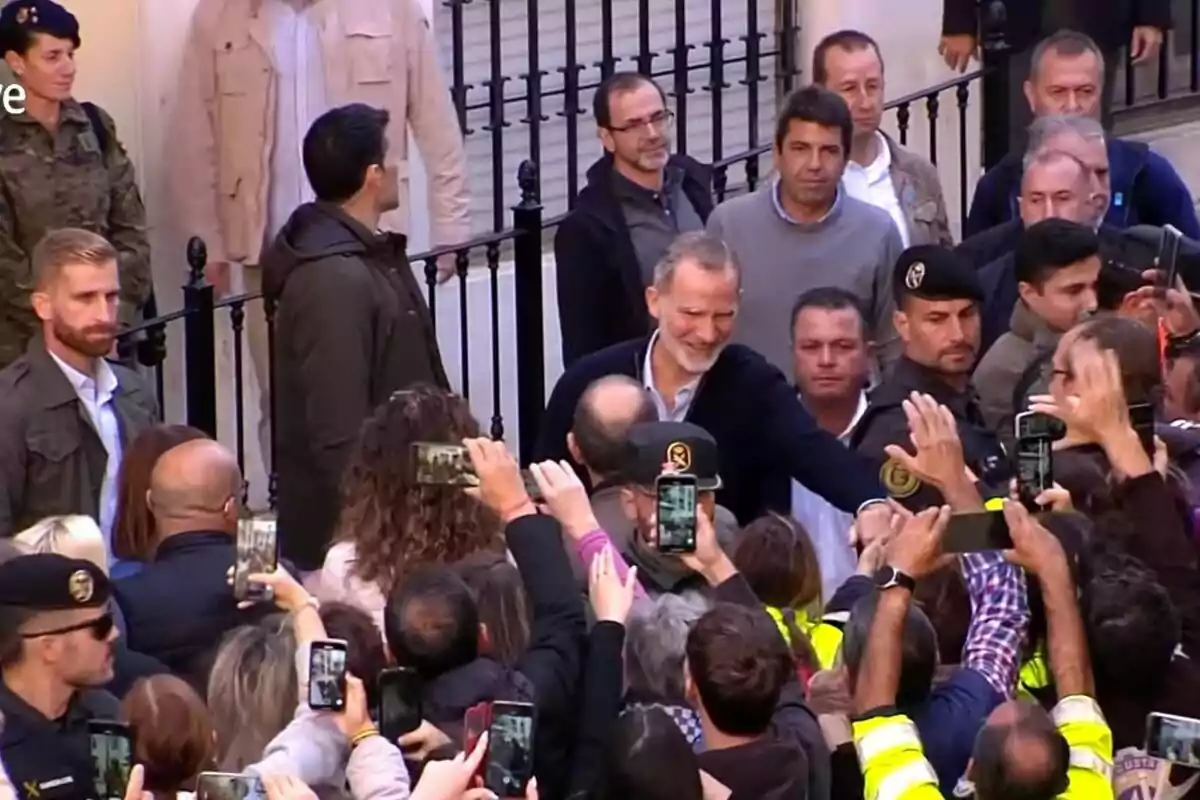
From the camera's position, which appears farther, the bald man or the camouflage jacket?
the camouflage jacket

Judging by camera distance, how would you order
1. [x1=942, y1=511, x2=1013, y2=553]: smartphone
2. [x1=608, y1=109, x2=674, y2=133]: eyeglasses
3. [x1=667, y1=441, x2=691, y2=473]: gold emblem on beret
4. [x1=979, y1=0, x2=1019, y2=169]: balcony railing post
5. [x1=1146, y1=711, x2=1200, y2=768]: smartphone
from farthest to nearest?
[x1=979, y1=0, x2=1019, y2=169]: balcony railing post, [x1=608, y1=109, x2=674, y2=133]: eyeglasses, [x1=667, y1=441, x2=691, y2=473]: gold emblem on beret, [x1=942, y1=511, x2=1013, y2=553]: smartphone, [x1=1146, y1=711, x2=1200, y2=768]: smartphone

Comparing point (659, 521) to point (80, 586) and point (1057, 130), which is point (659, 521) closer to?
point (80, 586)

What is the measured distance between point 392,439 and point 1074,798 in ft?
5.80

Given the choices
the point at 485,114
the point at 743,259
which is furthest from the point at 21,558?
the point at 485,114

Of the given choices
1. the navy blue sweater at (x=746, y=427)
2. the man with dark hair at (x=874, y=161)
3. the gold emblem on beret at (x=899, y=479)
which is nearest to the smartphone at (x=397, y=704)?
the gold emblem on beret at (x=899, y=479)

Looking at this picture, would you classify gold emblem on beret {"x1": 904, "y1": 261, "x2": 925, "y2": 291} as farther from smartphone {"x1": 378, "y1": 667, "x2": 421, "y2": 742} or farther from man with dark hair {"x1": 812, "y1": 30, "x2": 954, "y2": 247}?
smartphone {"x1": 378, "y1": 667, "x2": 421, "y2": 742}

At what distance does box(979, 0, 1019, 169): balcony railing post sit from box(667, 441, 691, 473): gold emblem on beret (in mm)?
4914

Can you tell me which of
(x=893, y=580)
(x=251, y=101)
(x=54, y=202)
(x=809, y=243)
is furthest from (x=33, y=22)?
(x=893, y=580)

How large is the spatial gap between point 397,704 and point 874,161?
4186 millimetres

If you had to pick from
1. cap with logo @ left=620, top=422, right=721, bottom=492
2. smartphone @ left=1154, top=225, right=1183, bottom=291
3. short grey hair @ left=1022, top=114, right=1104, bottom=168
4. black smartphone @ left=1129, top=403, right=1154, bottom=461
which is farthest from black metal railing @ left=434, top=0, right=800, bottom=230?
black smartphone @ left=1129, top=403, right=1154, bottom=461

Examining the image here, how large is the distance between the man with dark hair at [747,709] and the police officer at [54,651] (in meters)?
1.06

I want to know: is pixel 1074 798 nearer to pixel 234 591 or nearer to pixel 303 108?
pixel 234 591

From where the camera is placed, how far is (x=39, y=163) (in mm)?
8891

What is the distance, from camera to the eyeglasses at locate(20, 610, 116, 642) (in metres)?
5.50
